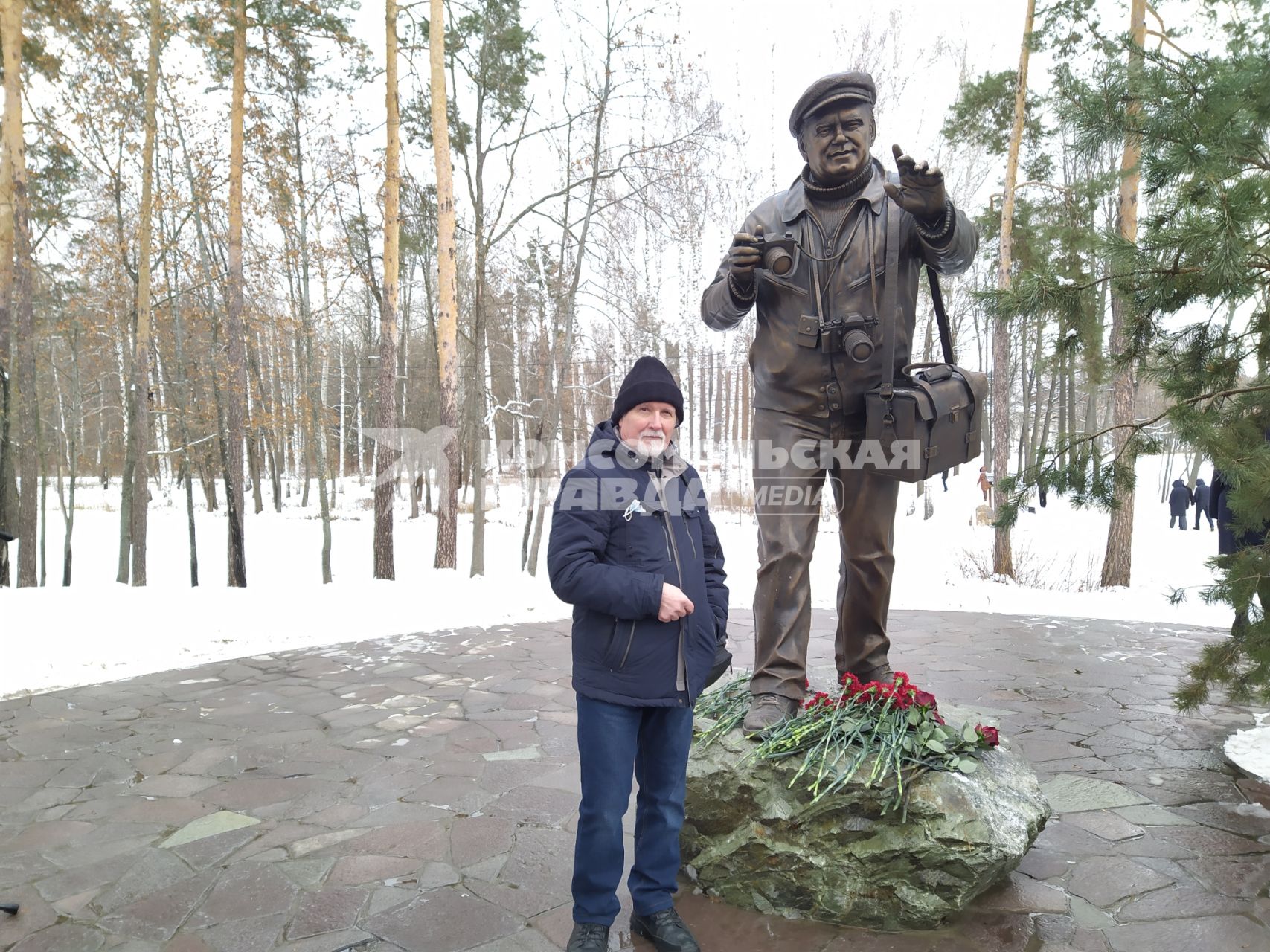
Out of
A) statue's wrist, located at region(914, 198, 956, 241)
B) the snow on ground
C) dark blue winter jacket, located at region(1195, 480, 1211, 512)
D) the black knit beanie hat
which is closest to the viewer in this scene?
the black knit beanie hat

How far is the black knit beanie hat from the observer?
90.2 inches

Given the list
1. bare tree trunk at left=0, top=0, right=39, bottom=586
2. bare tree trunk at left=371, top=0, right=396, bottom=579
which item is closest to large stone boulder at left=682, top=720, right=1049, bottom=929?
bare tree trunk at left=371, top=0, right=396, bottom=579

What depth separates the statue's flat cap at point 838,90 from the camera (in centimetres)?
270

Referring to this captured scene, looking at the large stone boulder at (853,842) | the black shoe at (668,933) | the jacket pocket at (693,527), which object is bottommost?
the black shoe at (668,933)

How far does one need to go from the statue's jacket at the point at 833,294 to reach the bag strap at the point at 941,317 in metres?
0.07

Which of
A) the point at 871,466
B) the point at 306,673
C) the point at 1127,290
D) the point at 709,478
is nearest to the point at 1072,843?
the point at 871,466

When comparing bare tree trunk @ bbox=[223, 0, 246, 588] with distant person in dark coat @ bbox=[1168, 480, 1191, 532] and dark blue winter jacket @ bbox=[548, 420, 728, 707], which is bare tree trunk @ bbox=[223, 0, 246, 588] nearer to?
dark blue winter jacket @ bbox=[548, 420, 728, 707]

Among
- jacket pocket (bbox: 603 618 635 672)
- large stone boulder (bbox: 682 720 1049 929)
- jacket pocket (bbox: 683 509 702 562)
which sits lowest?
large stone boulder (bbox: 682 720 1049 929)

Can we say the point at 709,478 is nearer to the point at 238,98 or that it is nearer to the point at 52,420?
the point at 238,98

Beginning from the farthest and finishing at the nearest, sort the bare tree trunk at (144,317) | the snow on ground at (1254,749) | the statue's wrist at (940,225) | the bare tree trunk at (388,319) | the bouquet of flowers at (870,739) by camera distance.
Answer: the bare tree trunk at (144,317), the bare tree trunk at (388,319), the snow on ground at (1254,749), the statue's wrist at (940,225), the bouquet of flowers at (870,739)

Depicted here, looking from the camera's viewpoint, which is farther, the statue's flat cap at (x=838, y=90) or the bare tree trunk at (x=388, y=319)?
the bare tree trunk at (x=388, y=319)

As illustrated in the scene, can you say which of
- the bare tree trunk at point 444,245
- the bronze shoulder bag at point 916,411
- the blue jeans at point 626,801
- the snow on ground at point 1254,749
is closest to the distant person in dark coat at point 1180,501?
the bare tree trunk at point 444,245

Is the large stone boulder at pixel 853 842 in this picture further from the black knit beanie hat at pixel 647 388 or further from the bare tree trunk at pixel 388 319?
the bare tree trunk at pixel 388 319

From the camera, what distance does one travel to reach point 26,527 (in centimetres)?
1094
